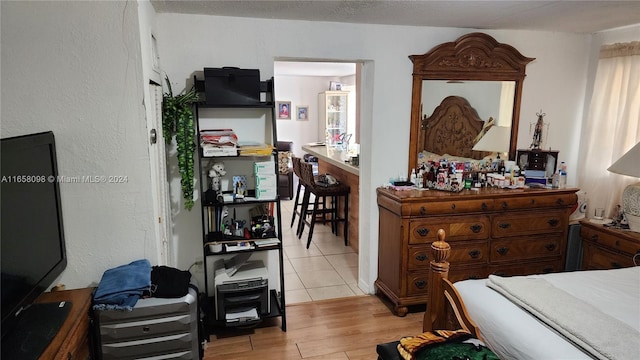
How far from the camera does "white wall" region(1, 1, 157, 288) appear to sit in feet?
5.98

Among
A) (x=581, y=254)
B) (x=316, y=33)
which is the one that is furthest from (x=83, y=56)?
(x=581, y=254)

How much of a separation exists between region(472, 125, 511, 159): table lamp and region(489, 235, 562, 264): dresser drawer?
2.70 ft

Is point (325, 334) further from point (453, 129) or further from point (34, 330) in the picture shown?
point (453, 129)

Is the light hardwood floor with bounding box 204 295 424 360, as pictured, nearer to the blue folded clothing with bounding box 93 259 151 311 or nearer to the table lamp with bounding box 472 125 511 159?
the blue folded clothing with bounding box 93 259 151 311

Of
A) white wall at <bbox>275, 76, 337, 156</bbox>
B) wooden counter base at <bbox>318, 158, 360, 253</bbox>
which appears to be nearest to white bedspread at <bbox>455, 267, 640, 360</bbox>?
wooden counter base at <bbox>318, 158, 360, 253</bbox>

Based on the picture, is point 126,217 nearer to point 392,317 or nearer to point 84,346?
point 84,346

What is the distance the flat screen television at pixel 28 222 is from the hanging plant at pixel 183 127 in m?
0.80

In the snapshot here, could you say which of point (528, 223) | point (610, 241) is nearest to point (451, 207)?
point (528, 223)

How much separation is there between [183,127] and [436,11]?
1.82 metres

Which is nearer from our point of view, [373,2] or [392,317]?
[373,2]

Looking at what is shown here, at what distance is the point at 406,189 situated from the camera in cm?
313

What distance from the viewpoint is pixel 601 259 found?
3.12 meters

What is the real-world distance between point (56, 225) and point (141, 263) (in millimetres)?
450

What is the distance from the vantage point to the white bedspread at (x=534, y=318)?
4.99ft
